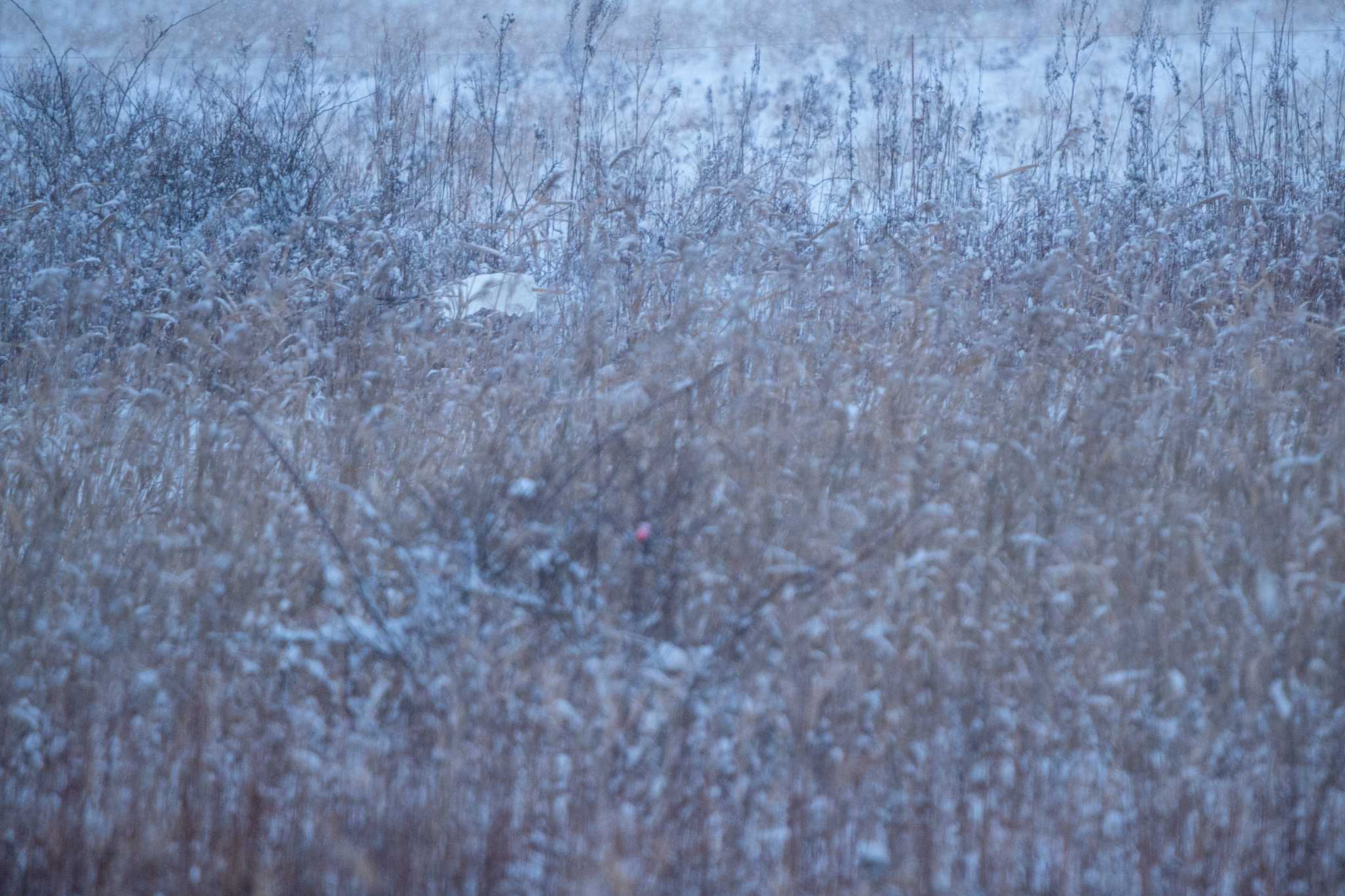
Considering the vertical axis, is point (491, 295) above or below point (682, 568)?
above

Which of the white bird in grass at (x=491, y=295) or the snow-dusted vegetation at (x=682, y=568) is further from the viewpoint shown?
the white bird in grass at (x=491, y=295)

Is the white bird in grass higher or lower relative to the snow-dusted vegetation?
higher

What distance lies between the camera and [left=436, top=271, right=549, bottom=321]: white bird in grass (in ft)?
11.1

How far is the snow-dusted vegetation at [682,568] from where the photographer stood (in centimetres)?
163

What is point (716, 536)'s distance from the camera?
2238mm

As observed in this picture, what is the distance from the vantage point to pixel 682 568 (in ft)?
7.07

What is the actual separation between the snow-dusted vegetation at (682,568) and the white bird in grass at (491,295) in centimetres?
10

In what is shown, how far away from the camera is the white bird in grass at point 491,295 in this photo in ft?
11.1

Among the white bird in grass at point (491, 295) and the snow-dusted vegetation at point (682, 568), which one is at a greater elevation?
the white bird in grass at point (491, 295)

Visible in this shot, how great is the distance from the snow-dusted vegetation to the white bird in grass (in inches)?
3.8

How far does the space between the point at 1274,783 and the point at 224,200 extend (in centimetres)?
461

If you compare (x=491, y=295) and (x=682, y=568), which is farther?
(x=491, y=295)

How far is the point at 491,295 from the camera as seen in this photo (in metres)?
3.76

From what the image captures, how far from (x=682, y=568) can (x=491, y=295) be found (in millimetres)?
Result: 1902
